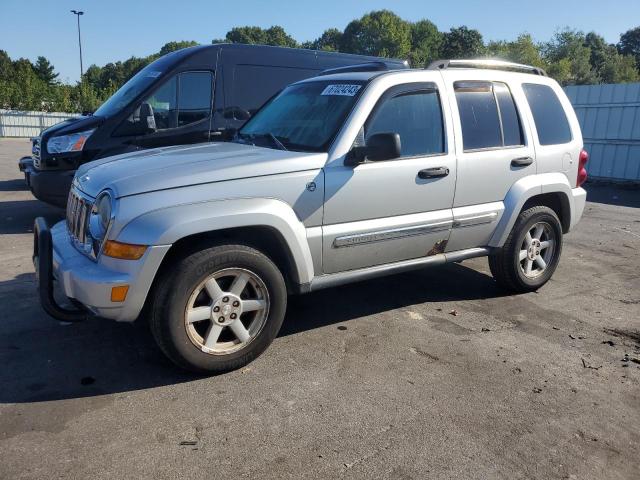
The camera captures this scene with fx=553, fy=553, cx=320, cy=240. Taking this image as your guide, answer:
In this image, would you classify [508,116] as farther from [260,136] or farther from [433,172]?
[260,136]

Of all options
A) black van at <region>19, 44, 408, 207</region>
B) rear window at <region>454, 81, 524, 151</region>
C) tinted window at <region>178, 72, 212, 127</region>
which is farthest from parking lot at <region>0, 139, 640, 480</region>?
tinted window at <region>178, 72, 212, 127</region>

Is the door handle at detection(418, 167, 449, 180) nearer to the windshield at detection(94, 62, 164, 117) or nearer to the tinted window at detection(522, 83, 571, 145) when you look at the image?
the tinted window at detection(522, 83, 571, 145)

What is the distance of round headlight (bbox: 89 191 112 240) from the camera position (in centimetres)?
327

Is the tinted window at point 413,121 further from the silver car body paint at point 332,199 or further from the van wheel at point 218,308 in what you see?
the van wheel at point 218,308

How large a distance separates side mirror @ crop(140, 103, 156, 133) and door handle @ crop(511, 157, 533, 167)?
4.61 m

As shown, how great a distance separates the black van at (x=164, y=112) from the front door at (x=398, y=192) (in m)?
3.12

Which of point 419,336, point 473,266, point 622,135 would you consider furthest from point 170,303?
point 622,135

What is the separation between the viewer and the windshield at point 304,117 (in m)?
4.04

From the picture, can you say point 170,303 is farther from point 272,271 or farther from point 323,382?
point 323,382

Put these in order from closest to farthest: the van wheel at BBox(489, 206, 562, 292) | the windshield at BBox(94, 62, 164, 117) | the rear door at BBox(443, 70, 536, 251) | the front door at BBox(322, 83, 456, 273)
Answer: the front door at BBox(322, 83, 456, 273)
the rear door at BBox(443, 70, 536, 251)
the van wheel at BBox(489, 206, 562, 292)
the windshield at BBox(94, 62, 164, 117)

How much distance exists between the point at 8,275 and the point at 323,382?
3.72 metres

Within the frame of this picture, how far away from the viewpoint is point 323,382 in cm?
347

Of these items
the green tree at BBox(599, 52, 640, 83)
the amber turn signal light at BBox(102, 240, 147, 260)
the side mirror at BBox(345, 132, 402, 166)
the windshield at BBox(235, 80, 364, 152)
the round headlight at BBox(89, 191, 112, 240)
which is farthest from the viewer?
the green tree at BBox(599, 52, 640, 83)

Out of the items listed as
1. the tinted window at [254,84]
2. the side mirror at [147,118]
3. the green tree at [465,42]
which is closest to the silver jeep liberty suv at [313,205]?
the side mirror at [147,118]
